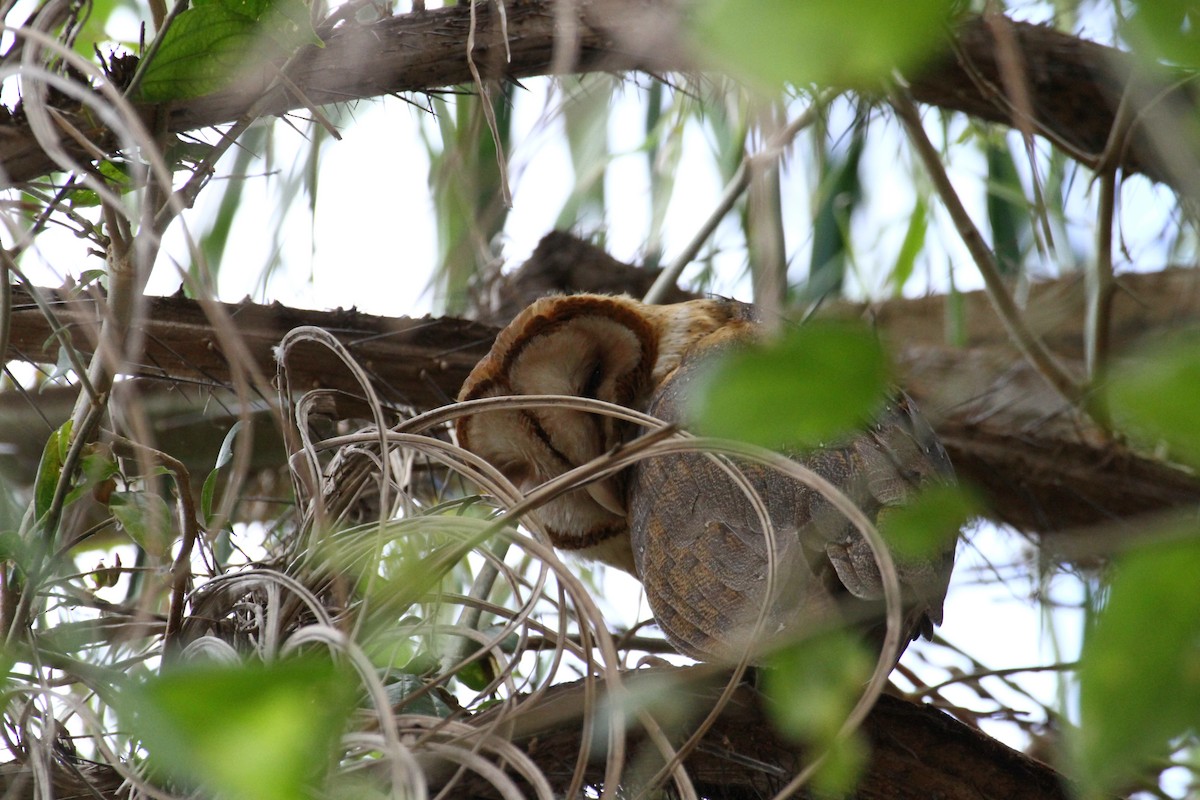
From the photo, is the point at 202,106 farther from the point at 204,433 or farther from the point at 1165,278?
the point at 1165,278

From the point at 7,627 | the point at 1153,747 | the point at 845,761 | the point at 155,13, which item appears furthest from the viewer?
the point at 155,13

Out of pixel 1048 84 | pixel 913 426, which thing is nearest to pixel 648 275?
pixel 1048 84

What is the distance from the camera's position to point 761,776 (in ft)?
3.92

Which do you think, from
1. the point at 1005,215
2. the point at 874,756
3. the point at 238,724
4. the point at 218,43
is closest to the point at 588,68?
the point at 218,43

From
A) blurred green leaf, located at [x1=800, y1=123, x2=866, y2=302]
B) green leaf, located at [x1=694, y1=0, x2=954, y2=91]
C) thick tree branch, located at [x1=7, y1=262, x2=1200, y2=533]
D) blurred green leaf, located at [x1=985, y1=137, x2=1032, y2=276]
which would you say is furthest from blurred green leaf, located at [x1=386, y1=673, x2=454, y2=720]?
blurred green leaf, located at [x1=985, y1=137, x2=1032, y2=276]

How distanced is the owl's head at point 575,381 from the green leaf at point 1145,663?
1.17 metres

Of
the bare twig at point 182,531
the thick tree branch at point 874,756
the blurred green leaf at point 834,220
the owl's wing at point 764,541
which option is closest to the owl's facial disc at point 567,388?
the owl's wing at point 764,541

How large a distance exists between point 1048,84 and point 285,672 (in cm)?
204

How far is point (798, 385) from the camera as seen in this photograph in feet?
0.98

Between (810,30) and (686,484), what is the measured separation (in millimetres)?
1032

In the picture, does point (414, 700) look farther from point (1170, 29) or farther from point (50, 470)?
point (1170, 29)

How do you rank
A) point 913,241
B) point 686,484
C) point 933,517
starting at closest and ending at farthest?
point 933,517
point 686,484
point 913,241

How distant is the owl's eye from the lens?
1548mm

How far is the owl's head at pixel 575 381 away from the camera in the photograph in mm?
1465
